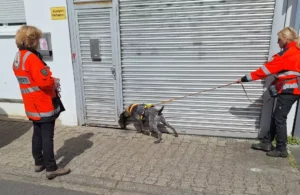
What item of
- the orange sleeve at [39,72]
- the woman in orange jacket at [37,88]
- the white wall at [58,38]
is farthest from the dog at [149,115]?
the orange sleeve at [39,72]

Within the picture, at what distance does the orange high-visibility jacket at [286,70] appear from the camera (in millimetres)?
3670

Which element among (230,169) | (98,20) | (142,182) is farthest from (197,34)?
(142,182)

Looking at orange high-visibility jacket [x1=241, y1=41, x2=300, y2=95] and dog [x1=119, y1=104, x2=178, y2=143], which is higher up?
orange high-visibility jacket [x1=241, y1=41, x2=300, y2=95]

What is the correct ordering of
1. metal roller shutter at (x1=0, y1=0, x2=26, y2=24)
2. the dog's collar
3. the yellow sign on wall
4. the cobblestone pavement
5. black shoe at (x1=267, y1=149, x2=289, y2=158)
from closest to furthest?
the cobblestone pavement, black shoe at (x1=267, y1=149, x2=289, y2=158), the dog's collar, the yellow sign on wall, metal roller shutter at (x1=0, y1=0, x2=26, y2=24)

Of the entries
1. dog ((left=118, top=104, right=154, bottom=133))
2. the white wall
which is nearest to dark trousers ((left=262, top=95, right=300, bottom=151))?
dog ((left=118, top=104, right=154, bottom=133))

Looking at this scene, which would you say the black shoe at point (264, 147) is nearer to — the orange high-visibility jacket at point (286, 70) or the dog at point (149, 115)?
the orange high-visibility jacket at point (286, 70)

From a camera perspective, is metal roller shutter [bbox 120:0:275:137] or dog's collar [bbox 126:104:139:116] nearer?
metal roller shutter [bbox 120:0:275:137]

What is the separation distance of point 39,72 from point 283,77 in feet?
11.0

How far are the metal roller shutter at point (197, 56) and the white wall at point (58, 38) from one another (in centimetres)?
115

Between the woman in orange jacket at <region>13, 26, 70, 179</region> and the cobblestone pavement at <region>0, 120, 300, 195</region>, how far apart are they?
684mm

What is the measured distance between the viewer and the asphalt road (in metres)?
3.48

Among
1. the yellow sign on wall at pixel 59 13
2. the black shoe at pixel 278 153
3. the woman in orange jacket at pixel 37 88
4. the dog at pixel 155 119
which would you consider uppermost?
the yellow sign on wall at pixel 59 13

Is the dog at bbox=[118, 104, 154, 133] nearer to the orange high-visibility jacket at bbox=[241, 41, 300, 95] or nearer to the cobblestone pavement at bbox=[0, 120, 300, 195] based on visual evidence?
the cobblestone pavement at bbox=[0, 120, 300, 195]

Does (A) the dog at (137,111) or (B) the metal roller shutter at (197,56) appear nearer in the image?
(B) the metal roller shutter at (197,56)
